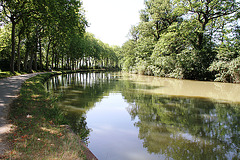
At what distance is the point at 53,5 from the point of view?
1412 cm

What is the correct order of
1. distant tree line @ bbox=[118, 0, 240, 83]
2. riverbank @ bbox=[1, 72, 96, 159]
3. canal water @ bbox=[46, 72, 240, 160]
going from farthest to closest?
distant tree line @ bbox=[118, 0, 240, 83]
canal water @ bbox=[46, 72, 240, 160]
riverbank @ bbox=[1, 72, 96, 159]

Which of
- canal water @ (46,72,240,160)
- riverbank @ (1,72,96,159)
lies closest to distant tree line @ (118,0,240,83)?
canal water @ (46,72,240,160)

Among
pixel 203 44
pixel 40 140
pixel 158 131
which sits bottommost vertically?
pixel 158 131

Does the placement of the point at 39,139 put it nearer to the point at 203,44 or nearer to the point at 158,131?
the point at 158,131

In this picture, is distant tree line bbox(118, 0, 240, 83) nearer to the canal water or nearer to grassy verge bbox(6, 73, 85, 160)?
the canal water

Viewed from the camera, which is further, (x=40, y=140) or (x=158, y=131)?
(x=158, y=131)

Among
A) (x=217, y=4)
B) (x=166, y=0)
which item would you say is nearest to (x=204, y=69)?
(x=217, y=4)

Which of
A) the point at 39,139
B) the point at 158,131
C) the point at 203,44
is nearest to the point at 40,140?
the point at 39,139

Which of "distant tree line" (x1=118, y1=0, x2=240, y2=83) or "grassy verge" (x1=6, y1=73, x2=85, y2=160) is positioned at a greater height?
"distant tree line" (x1=118, y1=0, x2=240, y2=83)

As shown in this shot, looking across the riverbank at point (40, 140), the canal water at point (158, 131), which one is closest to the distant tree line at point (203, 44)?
the canal water at point (158, 131)

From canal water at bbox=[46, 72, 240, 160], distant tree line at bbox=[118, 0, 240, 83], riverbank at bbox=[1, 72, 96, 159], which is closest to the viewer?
riverbank at bbox=[1, 72, 96, 159]

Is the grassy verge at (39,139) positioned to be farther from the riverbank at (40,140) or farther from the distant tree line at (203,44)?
the distant tree line at (203,44)

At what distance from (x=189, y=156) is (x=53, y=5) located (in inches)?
598

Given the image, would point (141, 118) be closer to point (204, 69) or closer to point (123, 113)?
point (123, 113)
